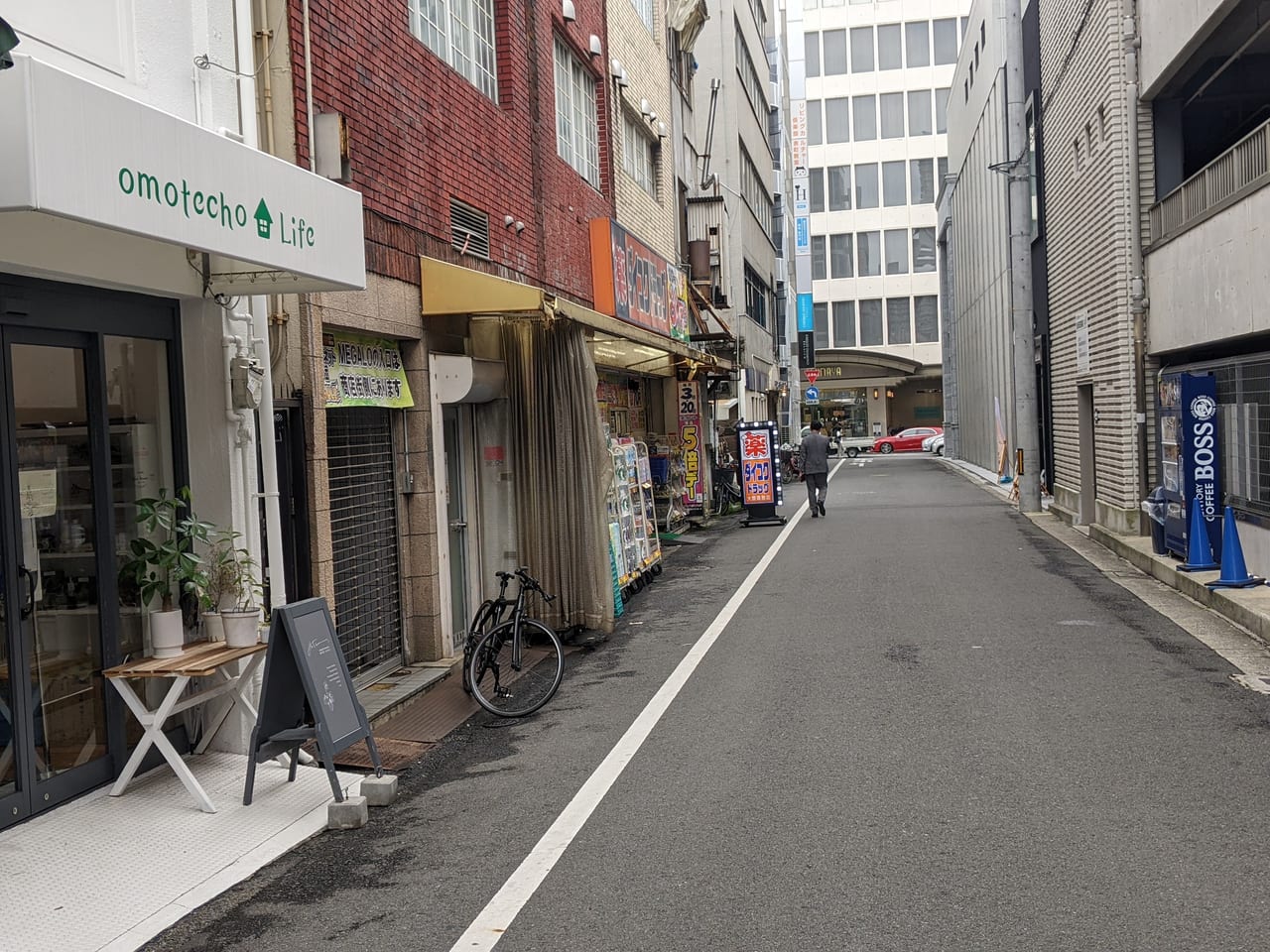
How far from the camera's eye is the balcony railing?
506 inches

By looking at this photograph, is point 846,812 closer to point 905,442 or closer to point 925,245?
point 905,442

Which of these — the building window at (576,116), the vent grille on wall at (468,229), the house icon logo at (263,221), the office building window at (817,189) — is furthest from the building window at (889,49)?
the house icon logo at (263,221)

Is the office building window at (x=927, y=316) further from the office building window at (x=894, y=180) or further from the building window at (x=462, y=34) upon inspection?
the building window at (x=462, y=34)

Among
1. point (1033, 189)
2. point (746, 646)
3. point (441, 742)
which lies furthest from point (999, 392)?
point (441, 742)

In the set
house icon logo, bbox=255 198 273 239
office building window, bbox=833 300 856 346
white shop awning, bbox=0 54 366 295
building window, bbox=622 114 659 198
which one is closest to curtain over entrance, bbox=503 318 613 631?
white shop awning, bbox=0 54 366 295

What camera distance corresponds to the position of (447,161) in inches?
460

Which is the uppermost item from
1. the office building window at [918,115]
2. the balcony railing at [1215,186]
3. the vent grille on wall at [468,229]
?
the office building window at [918,115]

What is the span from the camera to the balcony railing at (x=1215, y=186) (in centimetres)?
1284

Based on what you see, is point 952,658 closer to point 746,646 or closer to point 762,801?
point 746,646

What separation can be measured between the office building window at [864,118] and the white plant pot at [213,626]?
236 feet

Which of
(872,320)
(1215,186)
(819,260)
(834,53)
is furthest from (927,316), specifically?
(1215,186)

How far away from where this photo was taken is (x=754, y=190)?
44594 millimetres

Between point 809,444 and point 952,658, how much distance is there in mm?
14763

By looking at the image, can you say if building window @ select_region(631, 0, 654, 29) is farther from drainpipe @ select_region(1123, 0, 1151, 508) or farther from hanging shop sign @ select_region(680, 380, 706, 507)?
drainpipe @ select_region(1123, 0, 1151, 508)
